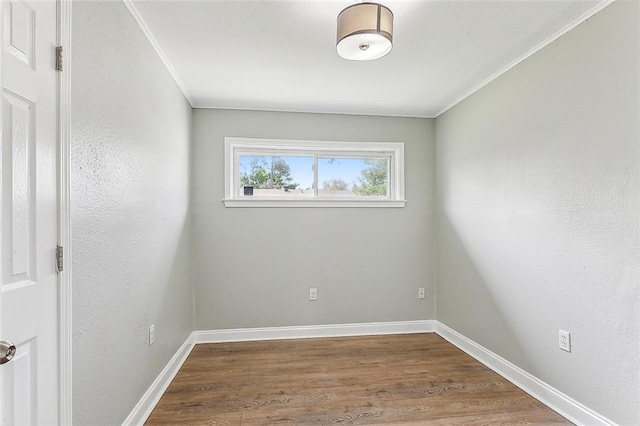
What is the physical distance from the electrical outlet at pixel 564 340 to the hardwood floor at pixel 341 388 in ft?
1.35

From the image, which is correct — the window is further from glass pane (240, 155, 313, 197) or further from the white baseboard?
the white baseboard

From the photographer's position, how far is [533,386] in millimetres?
2184

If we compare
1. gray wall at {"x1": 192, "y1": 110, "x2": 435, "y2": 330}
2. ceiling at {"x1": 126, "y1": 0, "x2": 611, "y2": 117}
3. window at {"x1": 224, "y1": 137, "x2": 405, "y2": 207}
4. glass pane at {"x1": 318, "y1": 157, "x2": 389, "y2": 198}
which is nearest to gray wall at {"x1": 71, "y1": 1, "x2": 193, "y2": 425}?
ceiling at {"x1": 126, "y1": 0, "x2": 611, "y2": 117}

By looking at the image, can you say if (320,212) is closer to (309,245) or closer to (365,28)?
(309,245)

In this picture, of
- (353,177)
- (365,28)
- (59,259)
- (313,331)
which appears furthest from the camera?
(353,177)

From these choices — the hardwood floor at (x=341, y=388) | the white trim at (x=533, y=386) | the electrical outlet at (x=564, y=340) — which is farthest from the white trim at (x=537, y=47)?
the hardwood floor at (x=341, y=388)

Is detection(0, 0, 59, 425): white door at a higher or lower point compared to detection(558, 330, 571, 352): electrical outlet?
higher

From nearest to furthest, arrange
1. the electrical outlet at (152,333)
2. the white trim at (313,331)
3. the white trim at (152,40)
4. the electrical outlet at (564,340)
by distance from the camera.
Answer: the white trim at (152,40), the electrical outlet at (564,340), the electrical outlet at (152,333), the white trim at (313,331)

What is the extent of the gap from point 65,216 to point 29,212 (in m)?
0.16

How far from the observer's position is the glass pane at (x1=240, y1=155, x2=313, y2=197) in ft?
11.1

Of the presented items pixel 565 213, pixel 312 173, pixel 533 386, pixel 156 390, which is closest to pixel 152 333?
pixel 156 390

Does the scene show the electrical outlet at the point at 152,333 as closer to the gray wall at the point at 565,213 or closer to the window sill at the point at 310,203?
the window sill at the point at 310,203

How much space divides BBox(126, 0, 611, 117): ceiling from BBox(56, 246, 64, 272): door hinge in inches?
52.7

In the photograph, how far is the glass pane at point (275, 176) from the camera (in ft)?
11.1
